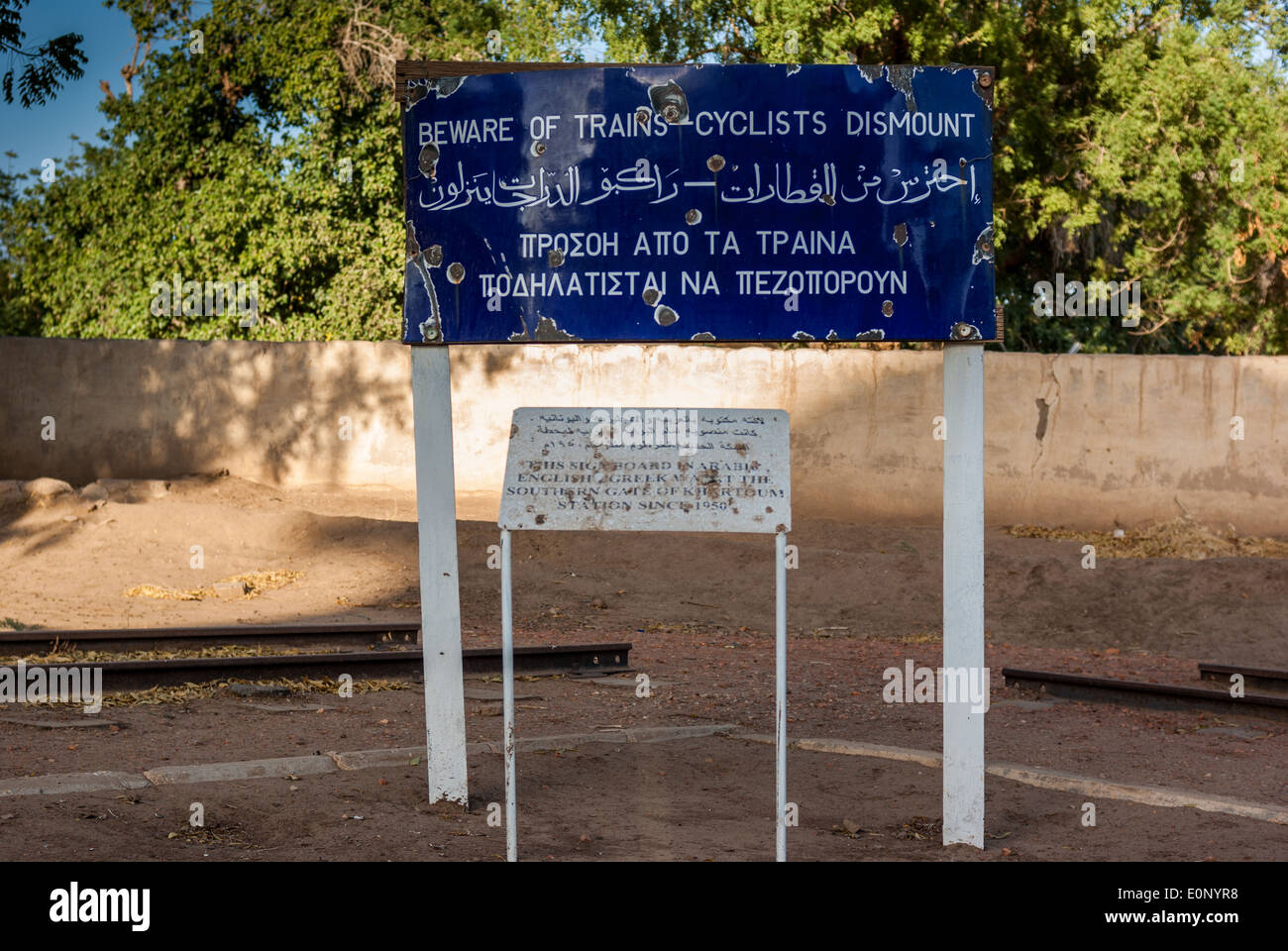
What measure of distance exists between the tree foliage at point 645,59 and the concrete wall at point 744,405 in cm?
435

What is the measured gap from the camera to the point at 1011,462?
17.8m

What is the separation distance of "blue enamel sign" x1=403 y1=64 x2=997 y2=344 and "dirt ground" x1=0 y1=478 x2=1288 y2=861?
2323mm

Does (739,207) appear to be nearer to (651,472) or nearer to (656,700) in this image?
(651,472)

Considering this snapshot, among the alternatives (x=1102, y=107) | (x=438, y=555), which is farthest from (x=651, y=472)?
(x=1102, y=107)

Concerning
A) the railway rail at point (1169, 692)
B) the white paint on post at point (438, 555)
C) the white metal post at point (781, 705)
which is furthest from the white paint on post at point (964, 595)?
the railway rail at point (1169, 692)

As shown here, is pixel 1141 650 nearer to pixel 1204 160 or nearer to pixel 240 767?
pixel 240 767

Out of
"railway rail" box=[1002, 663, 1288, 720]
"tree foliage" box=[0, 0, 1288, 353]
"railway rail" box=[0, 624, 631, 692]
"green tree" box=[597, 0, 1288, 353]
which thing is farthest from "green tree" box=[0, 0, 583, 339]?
"railway rail" box=[1002, 663, 1288, 720]

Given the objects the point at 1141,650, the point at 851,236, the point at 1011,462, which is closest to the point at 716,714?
the point at 851,236

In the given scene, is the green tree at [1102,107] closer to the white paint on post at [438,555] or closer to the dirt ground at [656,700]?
the dirt ground at [656,700]

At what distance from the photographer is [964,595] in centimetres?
594

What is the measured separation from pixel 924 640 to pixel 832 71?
8.07m

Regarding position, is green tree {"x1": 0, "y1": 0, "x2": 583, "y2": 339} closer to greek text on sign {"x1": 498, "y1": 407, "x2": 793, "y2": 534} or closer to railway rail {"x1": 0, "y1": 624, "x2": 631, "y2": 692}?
railway rail {"x1": 0, "y1": 624, "x2": 631, "y2": 692}

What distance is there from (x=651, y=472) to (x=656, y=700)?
437cm

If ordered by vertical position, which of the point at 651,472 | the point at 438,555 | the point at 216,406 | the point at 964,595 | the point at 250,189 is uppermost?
the point at 250,189
